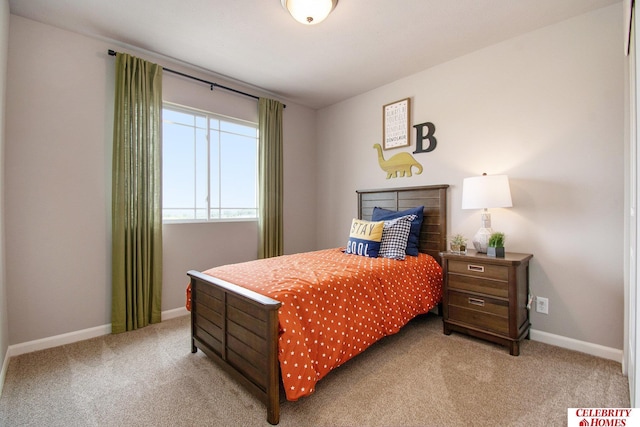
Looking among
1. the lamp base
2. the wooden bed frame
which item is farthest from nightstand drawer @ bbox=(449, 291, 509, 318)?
the wooden bed frame

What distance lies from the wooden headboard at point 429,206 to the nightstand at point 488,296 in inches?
19.5

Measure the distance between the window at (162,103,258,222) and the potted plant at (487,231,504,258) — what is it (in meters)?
2.56

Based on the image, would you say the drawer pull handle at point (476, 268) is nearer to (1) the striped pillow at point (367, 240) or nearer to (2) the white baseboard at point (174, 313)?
(1) the striped pillow at point (367, 240)

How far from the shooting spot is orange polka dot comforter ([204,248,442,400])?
1535 millimetres

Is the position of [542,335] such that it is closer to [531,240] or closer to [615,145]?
[531,240]

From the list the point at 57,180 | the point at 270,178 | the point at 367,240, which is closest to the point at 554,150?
the point at 367,240

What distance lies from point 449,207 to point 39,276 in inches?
144

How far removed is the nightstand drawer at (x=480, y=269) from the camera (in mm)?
2225

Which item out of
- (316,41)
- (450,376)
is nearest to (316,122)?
(316,41)

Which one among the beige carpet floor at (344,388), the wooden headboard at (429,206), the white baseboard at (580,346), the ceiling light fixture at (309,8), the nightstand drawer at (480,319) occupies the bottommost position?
the beige carpet floor at (344,388)

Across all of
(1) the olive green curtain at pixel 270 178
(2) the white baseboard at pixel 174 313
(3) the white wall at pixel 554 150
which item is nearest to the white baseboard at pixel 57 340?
(2) the white baseboard at pixel 174 313

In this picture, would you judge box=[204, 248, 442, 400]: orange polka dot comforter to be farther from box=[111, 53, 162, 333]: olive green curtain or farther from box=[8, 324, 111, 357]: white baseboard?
box=[8, 324, 111, 357]: white baseboard

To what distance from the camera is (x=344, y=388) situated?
5.82 feet

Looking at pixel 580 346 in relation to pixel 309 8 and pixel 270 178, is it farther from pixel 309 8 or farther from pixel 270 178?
pixel 270 178
